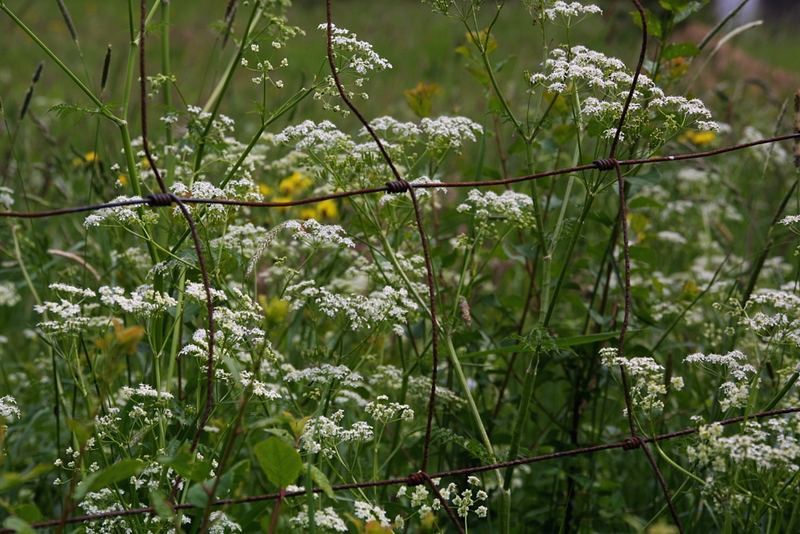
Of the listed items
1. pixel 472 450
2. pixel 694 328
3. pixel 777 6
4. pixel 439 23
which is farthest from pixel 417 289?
pixel 777 6

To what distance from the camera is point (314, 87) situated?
7.59 feet

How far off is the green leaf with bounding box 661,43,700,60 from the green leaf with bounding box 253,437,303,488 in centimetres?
175

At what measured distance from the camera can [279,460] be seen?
5.45ft

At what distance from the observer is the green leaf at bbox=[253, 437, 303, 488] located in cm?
164

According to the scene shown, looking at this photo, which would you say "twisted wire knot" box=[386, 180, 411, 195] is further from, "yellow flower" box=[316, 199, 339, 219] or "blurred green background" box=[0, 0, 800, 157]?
"blurred green background" box=[0, 0, 800, 157]

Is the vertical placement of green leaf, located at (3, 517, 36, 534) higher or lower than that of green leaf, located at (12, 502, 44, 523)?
higher

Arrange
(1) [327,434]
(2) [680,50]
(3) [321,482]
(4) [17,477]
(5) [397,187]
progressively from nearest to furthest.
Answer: (4) [17,477] → (3) [321,482] → (1) [327,434] → (5) [397,187] → (2) [680,50]

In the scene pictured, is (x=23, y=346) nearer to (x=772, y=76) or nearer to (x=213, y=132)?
(x=213, y=132)

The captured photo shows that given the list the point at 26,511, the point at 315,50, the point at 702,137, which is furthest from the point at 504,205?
the point at 315,50

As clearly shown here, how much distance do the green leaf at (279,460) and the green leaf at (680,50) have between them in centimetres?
175

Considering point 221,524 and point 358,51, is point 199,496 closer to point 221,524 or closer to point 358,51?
point 221,524

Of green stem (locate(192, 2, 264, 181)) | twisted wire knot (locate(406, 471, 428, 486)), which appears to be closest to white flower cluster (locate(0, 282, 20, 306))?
green stem (locate(192, 2, 264, 181))

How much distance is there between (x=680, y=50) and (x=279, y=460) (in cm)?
178

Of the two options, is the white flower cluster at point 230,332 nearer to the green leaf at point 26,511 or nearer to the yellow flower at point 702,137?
the green leaf at point 26,511
